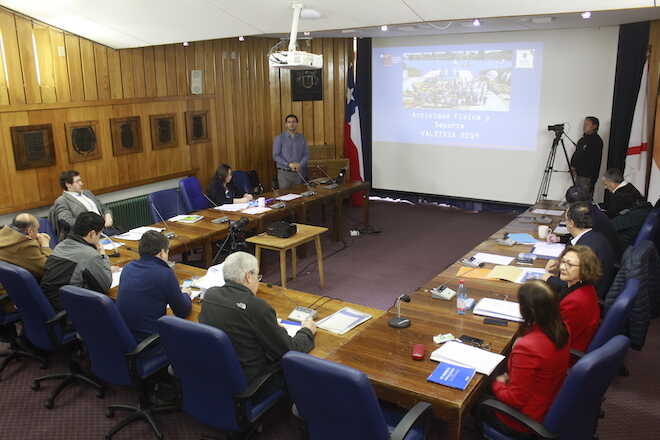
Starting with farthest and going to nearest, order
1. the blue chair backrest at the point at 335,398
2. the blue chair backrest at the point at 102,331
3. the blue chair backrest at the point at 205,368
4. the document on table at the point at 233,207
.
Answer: the document on table at the point at 233,207, the blue chair backrest at the point at 102,331, the blue chair backrest at the point at 205,368, the blue chair backrest at the point at 335,398

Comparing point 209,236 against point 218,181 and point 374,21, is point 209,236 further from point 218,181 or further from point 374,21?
point 374,21

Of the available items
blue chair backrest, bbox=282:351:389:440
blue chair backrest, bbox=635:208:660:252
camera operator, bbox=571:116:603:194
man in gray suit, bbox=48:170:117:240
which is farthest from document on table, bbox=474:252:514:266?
camera operator, bbox=571:116:603:194

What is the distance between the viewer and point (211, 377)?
106 inches

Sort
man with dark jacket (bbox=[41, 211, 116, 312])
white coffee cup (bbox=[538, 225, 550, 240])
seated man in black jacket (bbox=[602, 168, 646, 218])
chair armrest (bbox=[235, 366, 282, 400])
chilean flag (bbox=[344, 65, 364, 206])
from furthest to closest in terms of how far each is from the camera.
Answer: chilean flag (bbox=[344, 65, 364, 206]) → seated man in black jacket (bbox=[602, 168, 646, 218]) → white coffee cup (bbox=[538, 225, 550, 240]) → man with dark jacket (bbox=[41, 211, 116, 312]) → chair armrest (bbox=[235, 366, 282, 400])

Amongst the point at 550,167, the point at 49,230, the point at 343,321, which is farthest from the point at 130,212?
the point at 550,167

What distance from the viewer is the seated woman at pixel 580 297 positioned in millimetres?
3055

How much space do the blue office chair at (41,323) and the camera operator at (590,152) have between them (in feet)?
21.1

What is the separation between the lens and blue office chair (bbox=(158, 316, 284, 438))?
2586 mm

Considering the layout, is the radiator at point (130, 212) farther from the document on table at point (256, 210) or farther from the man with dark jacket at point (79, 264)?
the man with dark jacket at point (79, 264)

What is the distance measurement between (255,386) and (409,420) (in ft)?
2.61

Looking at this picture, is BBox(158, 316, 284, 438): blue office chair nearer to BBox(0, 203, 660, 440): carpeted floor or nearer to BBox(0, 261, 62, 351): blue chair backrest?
BBox(0, 203, 660, 440): carpeted floor

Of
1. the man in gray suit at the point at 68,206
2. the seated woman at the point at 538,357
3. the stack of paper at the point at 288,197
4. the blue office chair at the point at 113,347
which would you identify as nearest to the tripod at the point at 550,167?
the stack of paper at the point at 288,197

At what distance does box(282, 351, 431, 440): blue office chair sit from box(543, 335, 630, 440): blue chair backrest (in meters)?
0.55

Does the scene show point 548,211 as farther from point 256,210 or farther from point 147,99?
point 147,99
